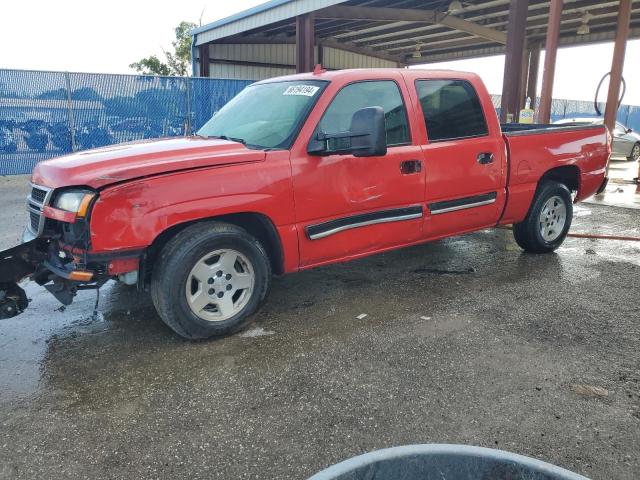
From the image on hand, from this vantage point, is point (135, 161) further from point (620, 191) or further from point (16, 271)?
point (620, 191)

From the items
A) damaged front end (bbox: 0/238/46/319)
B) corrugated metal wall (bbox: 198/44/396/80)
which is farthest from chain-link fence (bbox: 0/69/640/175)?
damaged front end (bbox: 0/238/46/319)

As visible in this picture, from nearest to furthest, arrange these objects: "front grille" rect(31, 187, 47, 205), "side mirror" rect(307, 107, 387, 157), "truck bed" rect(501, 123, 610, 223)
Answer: "front grille" rect(31, 187, 47, 205) → "side mirror" rect(307, 107, 387, 157) → "truck bed" rect(501, 123, 610, 223)

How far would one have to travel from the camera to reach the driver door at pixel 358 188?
12.3 feet

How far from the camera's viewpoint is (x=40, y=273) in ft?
11.1

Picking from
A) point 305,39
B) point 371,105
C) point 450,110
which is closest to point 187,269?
point 371,105

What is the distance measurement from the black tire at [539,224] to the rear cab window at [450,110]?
1.10m

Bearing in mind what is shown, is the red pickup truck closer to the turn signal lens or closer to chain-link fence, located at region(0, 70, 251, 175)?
the turn signal lens

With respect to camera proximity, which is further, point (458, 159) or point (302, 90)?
point (458, 159)

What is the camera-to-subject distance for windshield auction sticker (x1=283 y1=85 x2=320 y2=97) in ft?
13.1

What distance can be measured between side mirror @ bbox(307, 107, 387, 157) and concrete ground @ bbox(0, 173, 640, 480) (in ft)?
4.12

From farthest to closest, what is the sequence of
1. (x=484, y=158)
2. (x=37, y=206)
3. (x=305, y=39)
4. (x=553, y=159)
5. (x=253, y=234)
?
(x=305, y=39) → (x=553, y=159) → (x=484, y=158) → (x=253, y=234) → (x=37, y=206)

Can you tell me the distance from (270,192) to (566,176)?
377 centimetres

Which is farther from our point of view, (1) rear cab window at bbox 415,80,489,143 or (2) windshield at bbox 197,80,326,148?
(1) rear cab window at bbox 415,80,489,143

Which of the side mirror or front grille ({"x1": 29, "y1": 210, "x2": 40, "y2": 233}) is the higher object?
the side mirror
